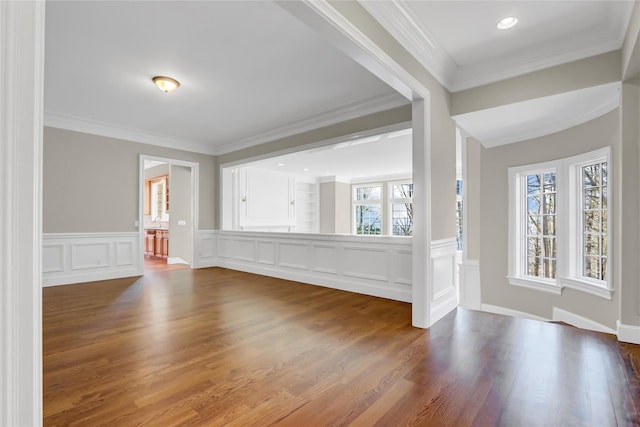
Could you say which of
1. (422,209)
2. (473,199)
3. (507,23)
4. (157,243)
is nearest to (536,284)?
(473,199)

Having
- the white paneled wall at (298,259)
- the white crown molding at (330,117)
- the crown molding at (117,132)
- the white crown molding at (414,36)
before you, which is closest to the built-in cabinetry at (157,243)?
the white paneled wall at (298,259)

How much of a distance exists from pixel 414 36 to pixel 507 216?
147 inches

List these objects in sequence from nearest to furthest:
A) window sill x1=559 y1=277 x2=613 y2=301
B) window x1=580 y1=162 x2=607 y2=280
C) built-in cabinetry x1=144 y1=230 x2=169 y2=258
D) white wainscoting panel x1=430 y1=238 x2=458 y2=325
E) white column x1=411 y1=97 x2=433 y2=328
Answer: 1. white column x1=411 y1=97 x2=433 y2=328
2. white wainscoting panel x1=430 y1=238 x2=458 y2=325
3. window sill x1=559 y1=277 x2=613 y2=301
4. window x1=580 y1=162 x2=607 y2=280
5. built-in cabinetry x1=144 y1=230 x2=169 y2=258

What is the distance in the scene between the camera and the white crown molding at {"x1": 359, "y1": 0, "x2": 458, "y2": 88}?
245 centimetres

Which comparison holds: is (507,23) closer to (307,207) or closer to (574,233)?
(574,233)

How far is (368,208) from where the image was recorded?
38.7ft

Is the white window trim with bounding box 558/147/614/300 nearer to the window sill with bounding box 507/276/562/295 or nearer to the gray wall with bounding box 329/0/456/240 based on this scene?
the window sill with bounding box 507/276/562/295

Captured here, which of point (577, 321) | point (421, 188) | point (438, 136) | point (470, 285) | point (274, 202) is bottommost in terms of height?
point (577, 321)

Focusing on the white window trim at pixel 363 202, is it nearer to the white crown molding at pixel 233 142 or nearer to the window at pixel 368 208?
the window at pixel 368 208

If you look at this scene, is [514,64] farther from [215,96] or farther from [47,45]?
[47,45]

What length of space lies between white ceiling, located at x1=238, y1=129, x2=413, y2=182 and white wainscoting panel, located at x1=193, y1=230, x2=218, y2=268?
186 cm

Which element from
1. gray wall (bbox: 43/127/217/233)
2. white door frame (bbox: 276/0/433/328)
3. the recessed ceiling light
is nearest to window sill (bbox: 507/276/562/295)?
white door frame (bbox: 276/0/433/328)

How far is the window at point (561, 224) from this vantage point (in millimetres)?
4074

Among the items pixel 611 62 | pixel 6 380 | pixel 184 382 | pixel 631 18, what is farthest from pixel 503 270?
pixel 6 380
